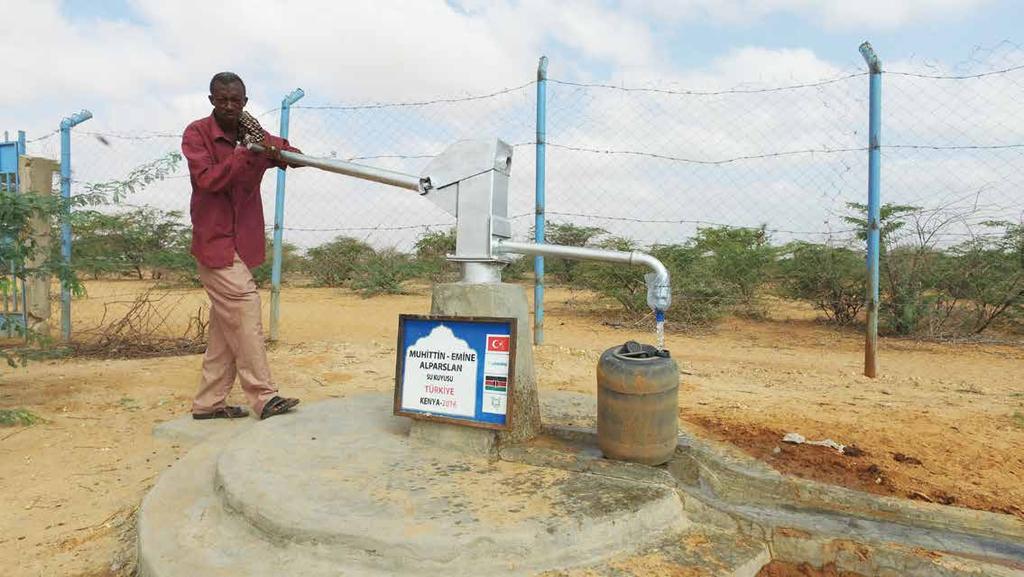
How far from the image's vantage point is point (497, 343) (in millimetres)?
2613

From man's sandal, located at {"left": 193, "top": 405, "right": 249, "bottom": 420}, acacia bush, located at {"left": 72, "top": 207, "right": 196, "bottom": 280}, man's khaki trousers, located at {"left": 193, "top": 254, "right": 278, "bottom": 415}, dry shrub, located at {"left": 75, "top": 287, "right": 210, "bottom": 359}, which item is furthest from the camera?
dry shrub, located at {"left": 75, "top": 287, "right": 210, "bottom": 359}

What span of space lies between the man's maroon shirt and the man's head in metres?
0.07

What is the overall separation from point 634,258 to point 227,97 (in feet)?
7.01

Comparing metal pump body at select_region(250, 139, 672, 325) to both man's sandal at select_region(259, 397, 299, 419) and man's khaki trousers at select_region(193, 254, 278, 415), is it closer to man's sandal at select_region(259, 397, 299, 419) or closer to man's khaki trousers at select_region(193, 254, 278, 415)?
man's khaki trousers at select_region(193, 254, 278, 415)

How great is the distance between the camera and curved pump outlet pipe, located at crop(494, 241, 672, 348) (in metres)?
2.47

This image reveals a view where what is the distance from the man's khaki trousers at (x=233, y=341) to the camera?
3.21 metres

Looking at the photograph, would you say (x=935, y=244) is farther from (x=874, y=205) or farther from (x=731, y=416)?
(x=731, y=416)

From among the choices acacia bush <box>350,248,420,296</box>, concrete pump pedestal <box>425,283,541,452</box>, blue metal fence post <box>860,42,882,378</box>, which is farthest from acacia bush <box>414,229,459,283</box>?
concrete pump pedestal <box>425,283,541,452</box>


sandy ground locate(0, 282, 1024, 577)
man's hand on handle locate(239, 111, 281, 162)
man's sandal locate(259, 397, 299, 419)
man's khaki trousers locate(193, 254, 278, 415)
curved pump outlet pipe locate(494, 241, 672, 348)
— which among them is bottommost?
sandy ground locate(0, 282, 1024, 577)

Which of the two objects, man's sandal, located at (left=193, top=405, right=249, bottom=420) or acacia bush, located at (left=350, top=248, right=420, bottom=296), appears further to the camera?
acacia bush, located at (left=350, top=248, right=420, bottom=296)

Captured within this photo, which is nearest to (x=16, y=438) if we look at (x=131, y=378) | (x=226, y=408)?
(x=226, y=408)

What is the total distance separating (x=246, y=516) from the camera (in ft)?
6.90

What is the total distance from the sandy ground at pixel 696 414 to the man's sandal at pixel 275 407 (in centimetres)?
51

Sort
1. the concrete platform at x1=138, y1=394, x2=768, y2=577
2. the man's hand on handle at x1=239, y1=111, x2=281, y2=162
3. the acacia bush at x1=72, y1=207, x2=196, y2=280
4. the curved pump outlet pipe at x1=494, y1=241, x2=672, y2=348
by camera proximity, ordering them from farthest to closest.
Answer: the acacia bush at x1=72, y1=207, x2=196, y2=280 → the man's hand on handle at x1=239, y1=111, x2=281, y2=162 → the curved pump outlet pipe at x1=494, y1=241, x2=672, y2=348 → the concrete platform at x1=138, y1=394, x2=768, y2=577
